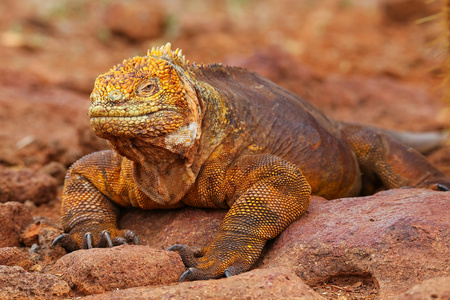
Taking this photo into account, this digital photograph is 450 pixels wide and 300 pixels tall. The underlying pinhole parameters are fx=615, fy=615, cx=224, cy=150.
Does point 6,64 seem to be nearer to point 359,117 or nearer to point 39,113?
point 39,113

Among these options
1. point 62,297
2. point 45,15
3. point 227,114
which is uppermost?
point 45,15

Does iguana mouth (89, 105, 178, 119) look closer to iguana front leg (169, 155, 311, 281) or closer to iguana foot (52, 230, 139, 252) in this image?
iguana front leg (169, 155, 311, 281)

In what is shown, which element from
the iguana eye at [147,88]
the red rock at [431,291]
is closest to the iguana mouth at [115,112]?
the iguana eye at [147,88]

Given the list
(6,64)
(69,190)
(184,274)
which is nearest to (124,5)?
(6,64)

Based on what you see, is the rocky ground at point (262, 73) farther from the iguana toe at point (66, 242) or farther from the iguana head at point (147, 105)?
the iguana head at point (147, 105)

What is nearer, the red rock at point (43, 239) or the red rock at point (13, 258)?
the red rock at point (13, 258)

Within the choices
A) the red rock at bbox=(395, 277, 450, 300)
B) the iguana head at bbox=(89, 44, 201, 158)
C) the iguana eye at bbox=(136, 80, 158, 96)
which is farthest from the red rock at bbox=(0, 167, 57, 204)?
the red rock at bbox=(395, 277, 450, 300)
